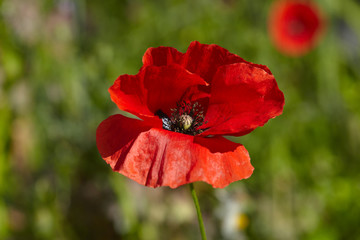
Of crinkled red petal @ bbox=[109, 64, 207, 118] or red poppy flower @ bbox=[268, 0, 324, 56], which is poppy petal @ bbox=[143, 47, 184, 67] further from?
red poppy flower @ bbox=[268, 0, 324, 56]

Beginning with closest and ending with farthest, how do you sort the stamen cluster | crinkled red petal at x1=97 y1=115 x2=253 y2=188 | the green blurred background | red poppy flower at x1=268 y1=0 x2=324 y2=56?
crinkled red petal at x1=97 y1=115 x2=253 y2=188, the stamen cluster, the green blurred background, red poppy flower at x1=268 y1=0 x2=324 y2=56

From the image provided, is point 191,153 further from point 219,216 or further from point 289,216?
point 289,216

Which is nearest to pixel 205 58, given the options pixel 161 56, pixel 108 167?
pixel 161 56

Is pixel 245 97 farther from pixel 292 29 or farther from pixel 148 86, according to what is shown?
pixel 292 29

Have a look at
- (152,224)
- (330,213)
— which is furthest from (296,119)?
(152,224)

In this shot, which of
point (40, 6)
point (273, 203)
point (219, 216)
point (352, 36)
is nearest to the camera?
point (219, 216)

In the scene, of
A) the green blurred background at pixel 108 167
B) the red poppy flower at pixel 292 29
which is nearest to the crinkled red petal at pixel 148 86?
the green blurred background at pixel 108 167

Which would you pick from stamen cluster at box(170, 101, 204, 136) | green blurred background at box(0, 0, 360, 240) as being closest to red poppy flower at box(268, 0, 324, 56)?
green blurred background at box(0, 0, 360, 240)

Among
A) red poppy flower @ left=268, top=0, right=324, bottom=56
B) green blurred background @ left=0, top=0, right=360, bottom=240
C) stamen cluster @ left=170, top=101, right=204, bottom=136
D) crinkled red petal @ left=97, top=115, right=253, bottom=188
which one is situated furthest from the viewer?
red poppy flower @ left=268, top=0, right=324, bottom=56
